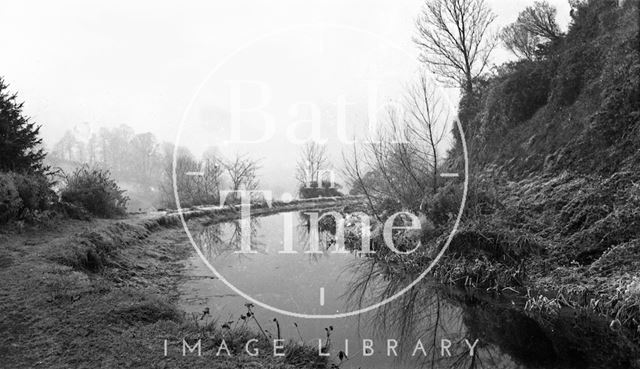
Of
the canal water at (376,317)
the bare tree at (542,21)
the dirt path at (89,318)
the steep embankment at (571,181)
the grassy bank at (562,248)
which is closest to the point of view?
the dirt path at (89,318)

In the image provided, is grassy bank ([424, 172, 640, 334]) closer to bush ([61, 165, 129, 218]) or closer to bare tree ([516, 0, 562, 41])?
bare tree ([516, 0, 562, 41])

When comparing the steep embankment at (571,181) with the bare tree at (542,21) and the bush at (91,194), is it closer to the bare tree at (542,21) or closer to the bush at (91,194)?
the bare tree at (542,21)

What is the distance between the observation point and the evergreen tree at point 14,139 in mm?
11336

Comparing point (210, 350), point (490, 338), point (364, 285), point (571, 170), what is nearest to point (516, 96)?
point (571, 170)

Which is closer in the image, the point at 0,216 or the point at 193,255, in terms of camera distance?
the point at 0,216

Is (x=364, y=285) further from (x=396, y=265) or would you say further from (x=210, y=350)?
(x=210, y=350)

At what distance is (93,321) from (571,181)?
916 centimetres

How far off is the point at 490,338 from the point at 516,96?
11032 millimetres

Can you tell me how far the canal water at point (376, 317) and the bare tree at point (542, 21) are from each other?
12.4 m

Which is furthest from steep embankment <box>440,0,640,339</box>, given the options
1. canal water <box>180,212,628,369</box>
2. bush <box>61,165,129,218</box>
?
bush <box>61,165,129,218</box>

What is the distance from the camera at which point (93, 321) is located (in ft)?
14.5

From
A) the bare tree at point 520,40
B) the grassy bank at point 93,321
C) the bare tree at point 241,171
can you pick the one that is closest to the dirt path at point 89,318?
the grassy bank at point 93,321

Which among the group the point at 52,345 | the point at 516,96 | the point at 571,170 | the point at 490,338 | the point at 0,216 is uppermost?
the point at 516,96

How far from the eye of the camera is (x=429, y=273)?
7.88m
